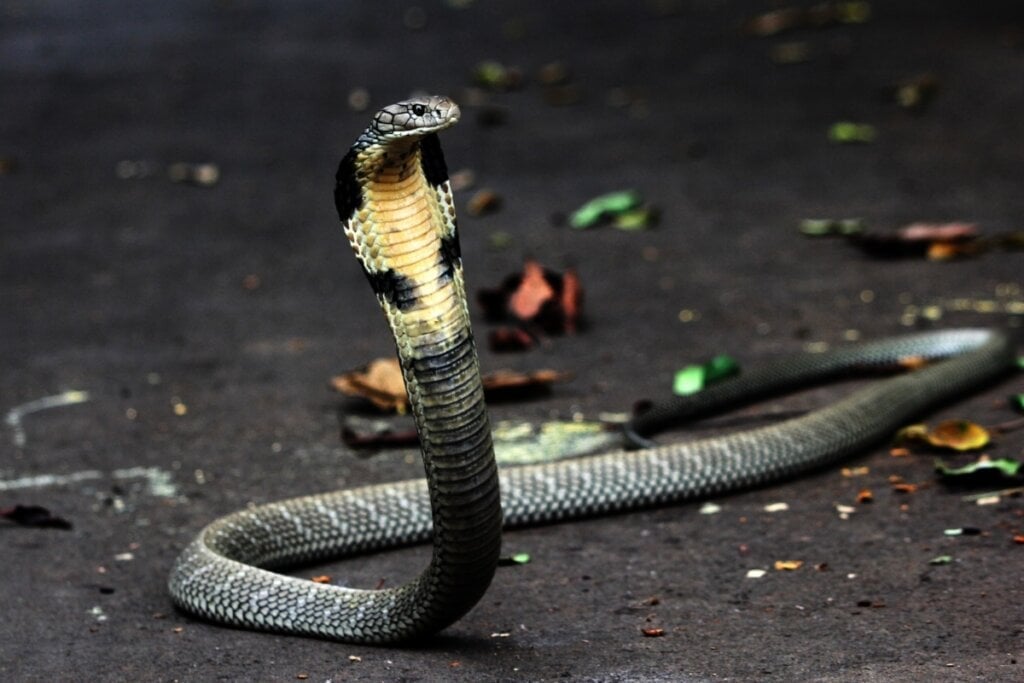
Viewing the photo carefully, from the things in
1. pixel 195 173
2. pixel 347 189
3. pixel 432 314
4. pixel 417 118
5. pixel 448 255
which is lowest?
pixel 195 173

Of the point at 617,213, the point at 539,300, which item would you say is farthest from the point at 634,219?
the point at 539,300

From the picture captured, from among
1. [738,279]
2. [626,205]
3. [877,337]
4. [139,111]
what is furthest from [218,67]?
[877,337]

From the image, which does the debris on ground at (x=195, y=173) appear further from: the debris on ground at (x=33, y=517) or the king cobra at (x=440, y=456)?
the debris on ground at (x=33, y=517)

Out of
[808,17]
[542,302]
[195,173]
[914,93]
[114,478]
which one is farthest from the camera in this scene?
[808,17]

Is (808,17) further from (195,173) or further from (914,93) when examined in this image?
(195,173)

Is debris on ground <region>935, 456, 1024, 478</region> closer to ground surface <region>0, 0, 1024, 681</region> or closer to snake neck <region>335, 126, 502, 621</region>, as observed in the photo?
ground surface <region>0, 0, 1024, 681</region>
